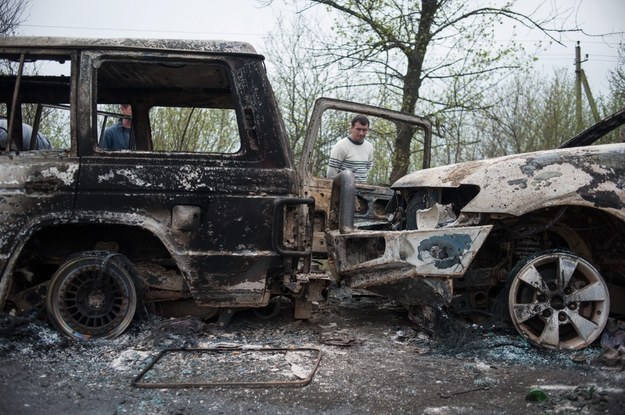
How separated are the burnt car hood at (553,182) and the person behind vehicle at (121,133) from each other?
2860mm

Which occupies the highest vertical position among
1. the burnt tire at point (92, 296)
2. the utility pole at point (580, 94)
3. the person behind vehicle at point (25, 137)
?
the utility pole at point (580, 94)

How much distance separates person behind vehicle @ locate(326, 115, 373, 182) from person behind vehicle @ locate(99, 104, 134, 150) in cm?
248

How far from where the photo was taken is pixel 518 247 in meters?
4.14

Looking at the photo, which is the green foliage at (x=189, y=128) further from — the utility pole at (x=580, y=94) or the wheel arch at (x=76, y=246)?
the utility pole at (x=580, y=94)

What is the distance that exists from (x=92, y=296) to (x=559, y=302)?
3320mm

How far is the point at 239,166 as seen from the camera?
157 inches

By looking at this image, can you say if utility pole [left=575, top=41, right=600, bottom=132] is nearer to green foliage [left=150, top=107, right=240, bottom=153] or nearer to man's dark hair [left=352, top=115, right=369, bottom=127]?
man's dark hair [left=352, top=115, right=369, bottom=127]

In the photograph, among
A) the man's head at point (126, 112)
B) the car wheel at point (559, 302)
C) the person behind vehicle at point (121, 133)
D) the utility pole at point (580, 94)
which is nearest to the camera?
the car wheel at point (559, 302)

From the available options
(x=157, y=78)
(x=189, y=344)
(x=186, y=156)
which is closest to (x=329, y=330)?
(x=189, y=344)

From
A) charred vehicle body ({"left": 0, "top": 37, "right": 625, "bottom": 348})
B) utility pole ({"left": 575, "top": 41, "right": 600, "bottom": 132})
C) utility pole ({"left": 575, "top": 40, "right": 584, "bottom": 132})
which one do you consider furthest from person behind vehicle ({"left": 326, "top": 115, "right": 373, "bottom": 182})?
utility pole ({"left": 575, "top": 40, "right": 584, "bottom": 132})

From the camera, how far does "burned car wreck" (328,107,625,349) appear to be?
3666 mm

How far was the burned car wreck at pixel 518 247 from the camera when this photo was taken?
367cm

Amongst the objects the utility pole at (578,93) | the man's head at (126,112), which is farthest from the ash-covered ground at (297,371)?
the utility pole at (578,93)

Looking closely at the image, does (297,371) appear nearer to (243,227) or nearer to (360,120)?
(243,227)
